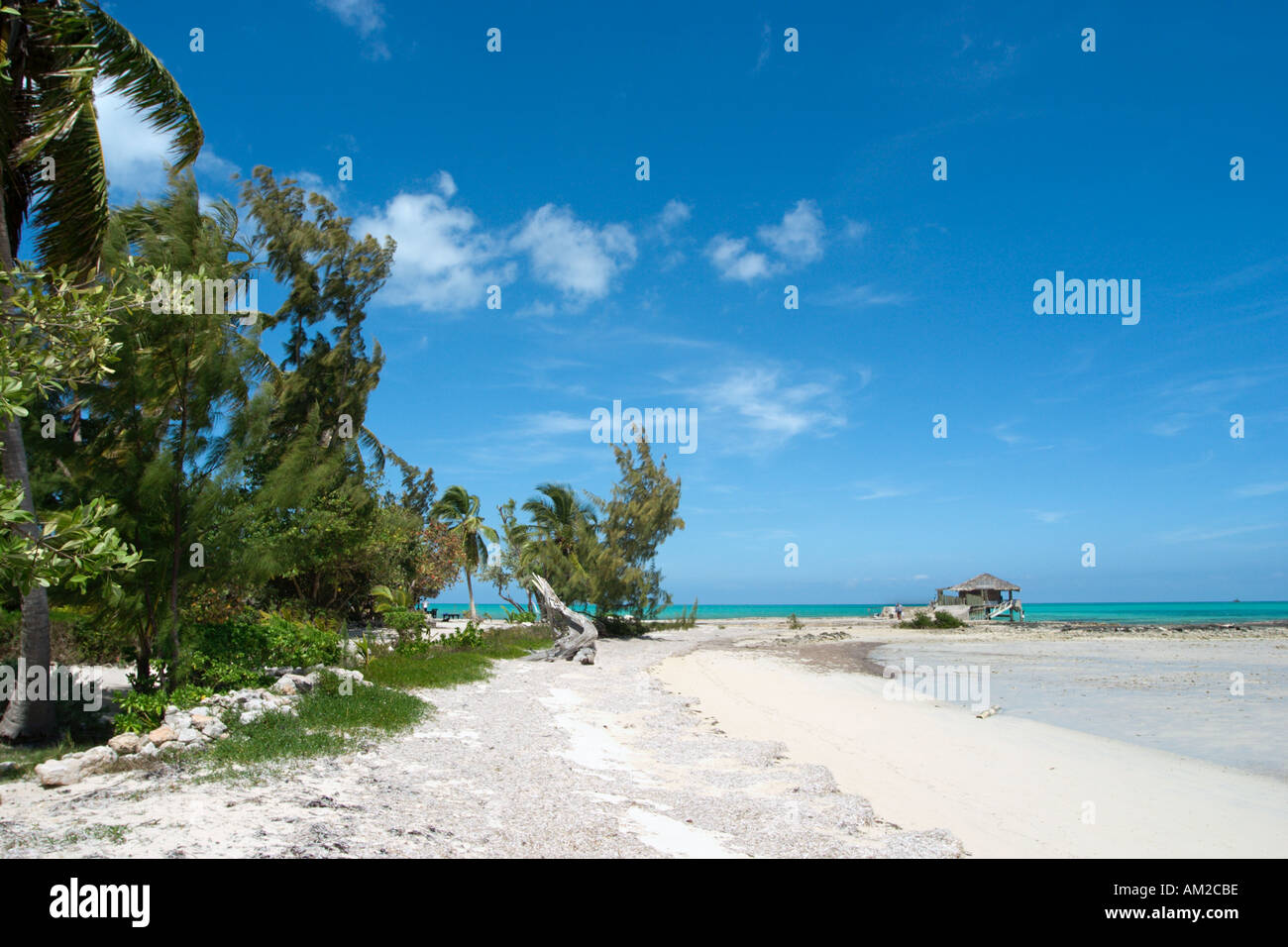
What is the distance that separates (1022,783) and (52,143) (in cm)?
1468

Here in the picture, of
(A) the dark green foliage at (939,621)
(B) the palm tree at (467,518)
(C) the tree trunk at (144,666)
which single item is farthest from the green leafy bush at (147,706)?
(A) the dark green foliage at (939,621)

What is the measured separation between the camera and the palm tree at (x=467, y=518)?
43094mm

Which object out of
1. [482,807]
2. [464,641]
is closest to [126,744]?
[482,807]

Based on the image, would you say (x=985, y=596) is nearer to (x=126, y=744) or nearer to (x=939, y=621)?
(x=939, y=621)

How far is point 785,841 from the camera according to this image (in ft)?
19.2

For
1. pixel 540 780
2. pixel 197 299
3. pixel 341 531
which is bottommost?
pixel 540 780

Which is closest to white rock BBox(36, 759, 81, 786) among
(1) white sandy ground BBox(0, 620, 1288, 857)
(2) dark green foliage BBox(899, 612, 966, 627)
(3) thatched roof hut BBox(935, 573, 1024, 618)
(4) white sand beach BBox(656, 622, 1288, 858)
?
(1) white sandy ground BBox(0, 620, 1288, 857)

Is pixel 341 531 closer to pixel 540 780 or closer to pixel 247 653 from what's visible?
pixel 247 653

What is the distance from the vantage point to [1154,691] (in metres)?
17.8

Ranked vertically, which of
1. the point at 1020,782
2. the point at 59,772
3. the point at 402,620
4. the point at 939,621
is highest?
the point at 59,772

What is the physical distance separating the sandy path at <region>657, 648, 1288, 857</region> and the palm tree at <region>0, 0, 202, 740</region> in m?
9.52

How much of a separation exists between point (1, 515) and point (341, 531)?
14.3 metres
